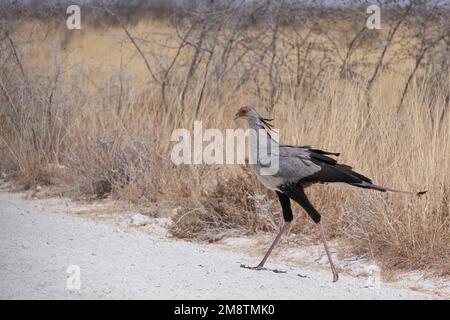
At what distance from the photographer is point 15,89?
1053 cm

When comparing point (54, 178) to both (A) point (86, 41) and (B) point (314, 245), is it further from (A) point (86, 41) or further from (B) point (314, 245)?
(A) point (86, 41)

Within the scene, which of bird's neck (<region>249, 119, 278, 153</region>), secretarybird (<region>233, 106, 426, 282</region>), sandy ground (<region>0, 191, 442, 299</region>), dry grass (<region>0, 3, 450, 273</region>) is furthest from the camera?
dry grass (<region>0, 3, 450, 273</region>)

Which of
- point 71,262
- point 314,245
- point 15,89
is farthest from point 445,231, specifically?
point 15,89

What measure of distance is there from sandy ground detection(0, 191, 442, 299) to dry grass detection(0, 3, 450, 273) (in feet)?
1.53

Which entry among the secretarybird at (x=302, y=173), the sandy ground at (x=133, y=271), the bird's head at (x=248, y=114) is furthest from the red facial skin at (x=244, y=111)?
the sandy ground at (x=133, y=271)

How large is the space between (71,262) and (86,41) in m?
14.8

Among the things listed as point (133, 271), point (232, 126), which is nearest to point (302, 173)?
point (133, 271)

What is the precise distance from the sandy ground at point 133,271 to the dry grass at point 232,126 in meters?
0.47

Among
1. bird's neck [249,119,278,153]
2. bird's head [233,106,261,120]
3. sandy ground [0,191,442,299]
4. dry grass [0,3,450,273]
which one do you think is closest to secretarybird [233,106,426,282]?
bird's neck [249,119,278,153]

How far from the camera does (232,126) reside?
929 centimetres

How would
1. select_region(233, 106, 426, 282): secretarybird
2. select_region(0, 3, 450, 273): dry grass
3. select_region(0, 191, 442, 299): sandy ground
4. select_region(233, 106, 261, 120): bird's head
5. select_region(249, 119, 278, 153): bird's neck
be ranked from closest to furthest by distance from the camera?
select_region(0, 191, 442, 299): sandy ground → select_region(233, 106, 426, 282): secretarybird → select_region(249, 119, 278, 153): bird's neck → select_region(233, 106, 261, 120): bird's head → select_region(0, 3, 450, 273): dry grass

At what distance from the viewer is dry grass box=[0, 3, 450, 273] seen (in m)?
6.51

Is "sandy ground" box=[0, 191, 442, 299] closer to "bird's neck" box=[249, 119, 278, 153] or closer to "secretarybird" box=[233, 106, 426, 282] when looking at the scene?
"secretarybird" box=[233, 106, 426, 282]

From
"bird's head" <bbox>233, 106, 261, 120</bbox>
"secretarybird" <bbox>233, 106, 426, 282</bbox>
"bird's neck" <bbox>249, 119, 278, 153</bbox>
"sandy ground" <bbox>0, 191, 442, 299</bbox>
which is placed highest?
"bird's head" <bbox>233, 106, 261, 120</bbox>
